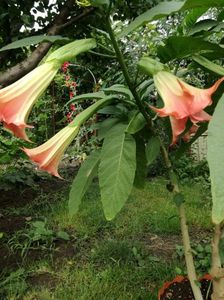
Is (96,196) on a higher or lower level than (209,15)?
lower

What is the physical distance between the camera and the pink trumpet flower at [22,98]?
31.1 inches

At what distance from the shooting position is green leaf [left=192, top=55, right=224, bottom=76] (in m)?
0.89

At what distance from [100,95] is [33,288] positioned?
1192 millimetres

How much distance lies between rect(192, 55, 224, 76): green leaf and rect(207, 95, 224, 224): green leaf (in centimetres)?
34

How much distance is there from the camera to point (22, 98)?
816 mm

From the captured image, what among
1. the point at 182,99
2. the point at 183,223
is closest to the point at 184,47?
the point at 182,99

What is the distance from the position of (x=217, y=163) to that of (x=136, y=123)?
53cm

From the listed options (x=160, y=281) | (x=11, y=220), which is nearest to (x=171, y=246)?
(x=160, y=281)

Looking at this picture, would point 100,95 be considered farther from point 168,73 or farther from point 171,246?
point 171,246

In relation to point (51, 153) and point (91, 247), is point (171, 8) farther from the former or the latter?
point (91, 247)

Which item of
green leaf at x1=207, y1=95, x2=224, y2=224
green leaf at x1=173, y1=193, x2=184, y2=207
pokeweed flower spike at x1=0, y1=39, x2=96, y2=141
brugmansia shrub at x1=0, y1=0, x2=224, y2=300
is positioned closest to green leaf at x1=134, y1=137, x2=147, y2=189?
brugmansia shrub at x1=0, y1=0, x2=224, y2=300

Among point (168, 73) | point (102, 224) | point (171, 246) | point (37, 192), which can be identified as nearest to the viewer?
point (168, 73)

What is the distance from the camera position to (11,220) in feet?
9.76

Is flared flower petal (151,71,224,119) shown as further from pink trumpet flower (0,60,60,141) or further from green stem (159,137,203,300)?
green stem (159,137,203,300)
